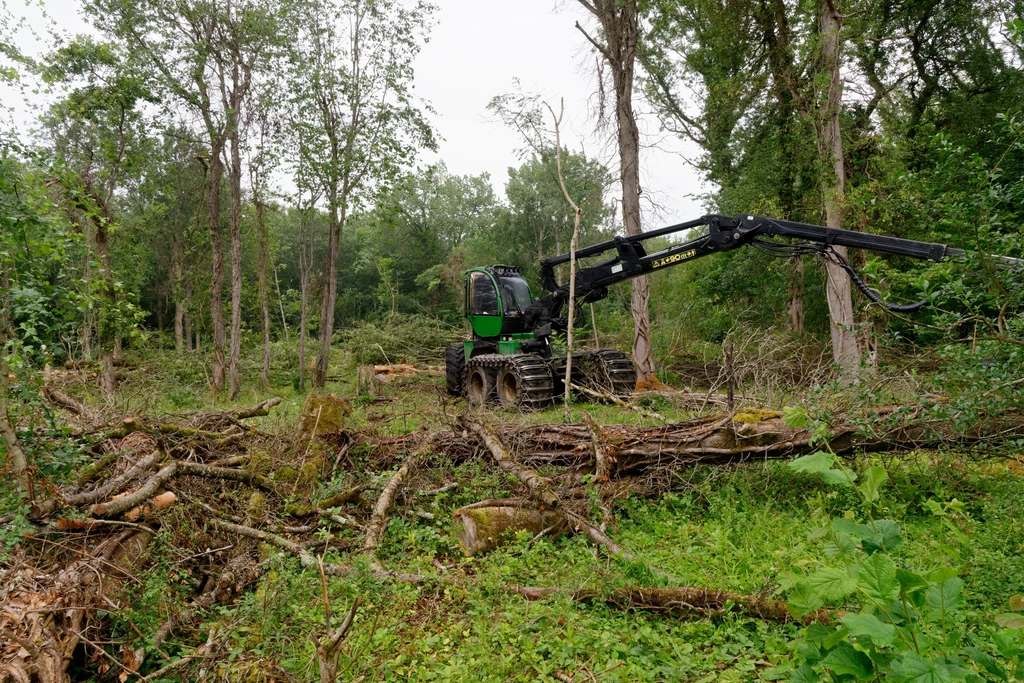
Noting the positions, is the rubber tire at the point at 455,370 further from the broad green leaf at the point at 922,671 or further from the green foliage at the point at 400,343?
the broad green leaf at the point at 922,671

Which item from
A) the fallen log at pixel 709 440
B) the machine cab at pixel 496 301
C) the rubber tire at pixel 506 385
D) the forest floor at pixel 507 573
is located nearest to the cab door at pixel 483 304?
the machine cab at pixel 496 301

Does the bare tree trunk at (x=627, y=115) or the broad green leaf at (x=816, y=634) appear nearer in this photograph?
the broad green leaf at (x=816, y=634)

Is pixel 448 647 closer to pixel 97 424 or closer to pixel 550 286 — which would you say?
pixel 97 424

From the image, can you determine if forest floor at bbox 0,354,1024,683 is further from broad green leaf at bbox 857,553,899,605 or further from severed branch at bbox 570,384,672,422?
severed branch at bbox 570,384,672,422

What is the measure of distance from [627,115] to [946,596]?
11.8 m

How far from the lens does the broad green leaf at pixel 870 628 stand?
1551mm

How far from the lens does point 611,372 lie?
424 inches

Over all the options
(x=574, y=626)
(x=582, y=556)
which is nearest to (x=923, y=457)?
(x=582, y=556)

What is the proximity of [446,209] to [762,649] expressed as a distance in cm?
4028

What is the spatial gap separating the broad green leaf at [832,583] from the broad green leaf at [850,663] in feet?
0.49

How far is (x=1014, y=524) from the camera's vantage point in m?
4.45

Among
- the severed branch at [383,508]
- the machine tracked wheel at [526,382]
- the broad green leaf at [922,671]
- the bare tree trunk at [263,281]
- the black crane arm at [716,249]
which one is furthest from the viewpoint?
the bare tree trunk at [263,281]

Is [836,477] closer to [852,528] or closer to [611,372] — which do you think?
[852,528]

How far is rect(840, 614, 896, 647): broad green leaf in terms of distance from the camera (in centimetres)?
155
